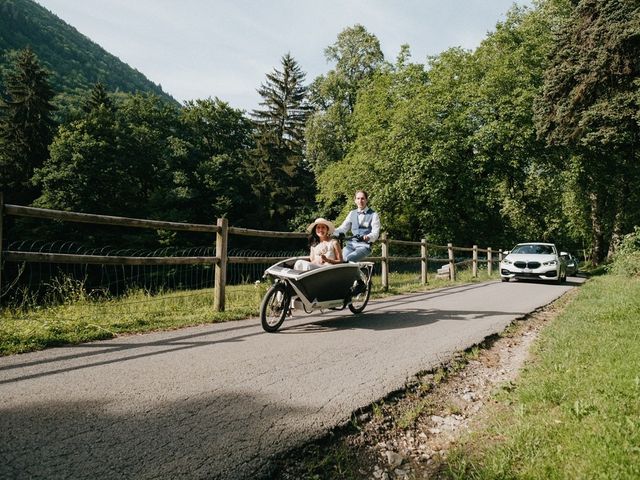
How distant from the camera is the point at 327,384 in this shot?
3.40 meters

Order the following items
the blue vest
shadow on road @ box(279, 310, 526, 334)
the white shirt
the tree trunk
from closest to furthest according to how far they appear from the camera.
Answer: shadow on road @ box(279, 310, 526, 334) → the white shirt → the blue vest → the tree trunk

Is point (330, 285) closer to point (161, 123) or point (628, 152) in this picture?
point (628, 152)

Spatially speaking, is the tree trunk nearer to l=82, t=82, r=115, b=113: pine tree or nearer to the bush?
the bush

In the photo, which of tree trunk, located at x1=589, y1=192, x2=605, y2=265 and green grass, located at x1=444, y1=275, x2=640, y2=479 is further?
tree trunk, located at x1=589, y1=192, x2=605, y2=265

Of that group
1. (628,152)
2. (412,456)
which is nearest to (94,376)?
(412,456)


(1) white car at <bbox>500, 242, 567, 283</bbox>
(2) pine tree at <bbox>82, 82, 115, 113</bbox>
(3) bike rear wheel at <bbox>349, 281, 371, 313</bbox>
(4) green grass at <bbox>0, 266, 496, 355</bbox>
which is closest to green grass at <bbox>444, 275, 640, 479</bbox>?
(3) bike rear wheel at <bbox>349, 281, 371, 313</bbox>

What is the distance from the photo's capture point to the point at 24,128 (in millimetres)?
30844

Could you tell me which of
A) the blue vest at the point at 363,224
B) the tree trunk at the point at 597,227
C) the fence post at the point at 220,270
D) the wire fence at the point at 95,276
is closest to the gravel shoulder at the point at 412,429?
the blue vest at the point at 363,224

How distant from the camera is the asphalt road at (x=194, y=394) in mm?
2152

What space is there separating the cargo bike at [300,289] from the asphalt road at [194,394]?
0.82 feet

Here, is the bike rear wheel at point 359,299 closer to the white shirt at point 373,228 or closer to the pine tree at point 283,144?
the white shirt at point 373,228

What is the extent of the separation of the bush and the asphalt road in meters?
11.9

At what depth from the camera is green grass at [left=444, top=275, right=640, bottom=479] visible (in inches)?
86.0

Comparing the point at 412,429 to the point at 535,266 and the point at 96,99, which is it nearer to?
the point at 535,266
